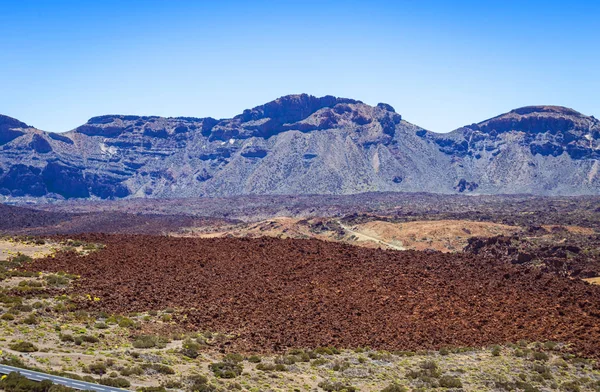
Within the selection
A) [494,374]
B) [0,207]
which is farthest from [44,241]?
[0,207]

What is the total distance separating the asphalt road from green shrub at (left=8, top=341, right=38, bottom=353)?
112 inches

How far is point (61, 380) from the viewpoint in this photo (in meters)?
18.5

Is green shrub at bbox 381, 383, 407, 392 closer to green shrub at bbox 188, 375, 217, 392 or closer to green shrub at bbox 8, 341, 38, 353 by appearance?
green shrub at bbox 188, 375, 217, 392

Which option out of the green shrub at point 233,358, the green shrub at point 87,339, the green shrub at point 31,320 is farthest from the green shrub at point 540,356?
the green shrub at point 31,320

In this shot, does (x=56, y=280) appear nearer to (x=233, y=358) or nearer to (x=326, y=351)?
(x=233, y=358)

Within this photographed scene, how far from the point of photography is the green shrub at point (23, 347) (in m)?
21.9

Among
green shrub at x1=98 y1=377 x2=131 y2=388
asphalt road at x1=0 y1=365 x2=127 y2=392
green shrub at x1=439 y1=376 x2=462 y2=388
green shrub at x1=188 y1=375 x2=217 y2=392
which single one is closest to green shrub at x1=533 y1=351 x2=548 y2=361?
green shrub at x1=439 y1=376 x2=462 y2=388

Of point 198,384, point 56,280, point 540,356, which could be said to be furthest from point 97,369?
point 540,356

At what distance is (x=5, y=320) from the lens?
25516 mm

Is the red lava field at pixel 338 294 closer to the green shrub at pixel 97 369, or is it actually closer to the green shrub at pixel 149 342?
the green shrub at pixel 149 342

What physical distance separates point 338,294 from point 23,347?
17.7 m

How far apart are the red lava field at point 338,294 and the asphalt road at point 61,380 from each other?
28.0 feet

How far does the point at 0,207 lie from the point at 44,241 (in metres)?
104

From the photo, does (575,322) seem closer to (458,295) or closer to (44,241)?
(458,295)
